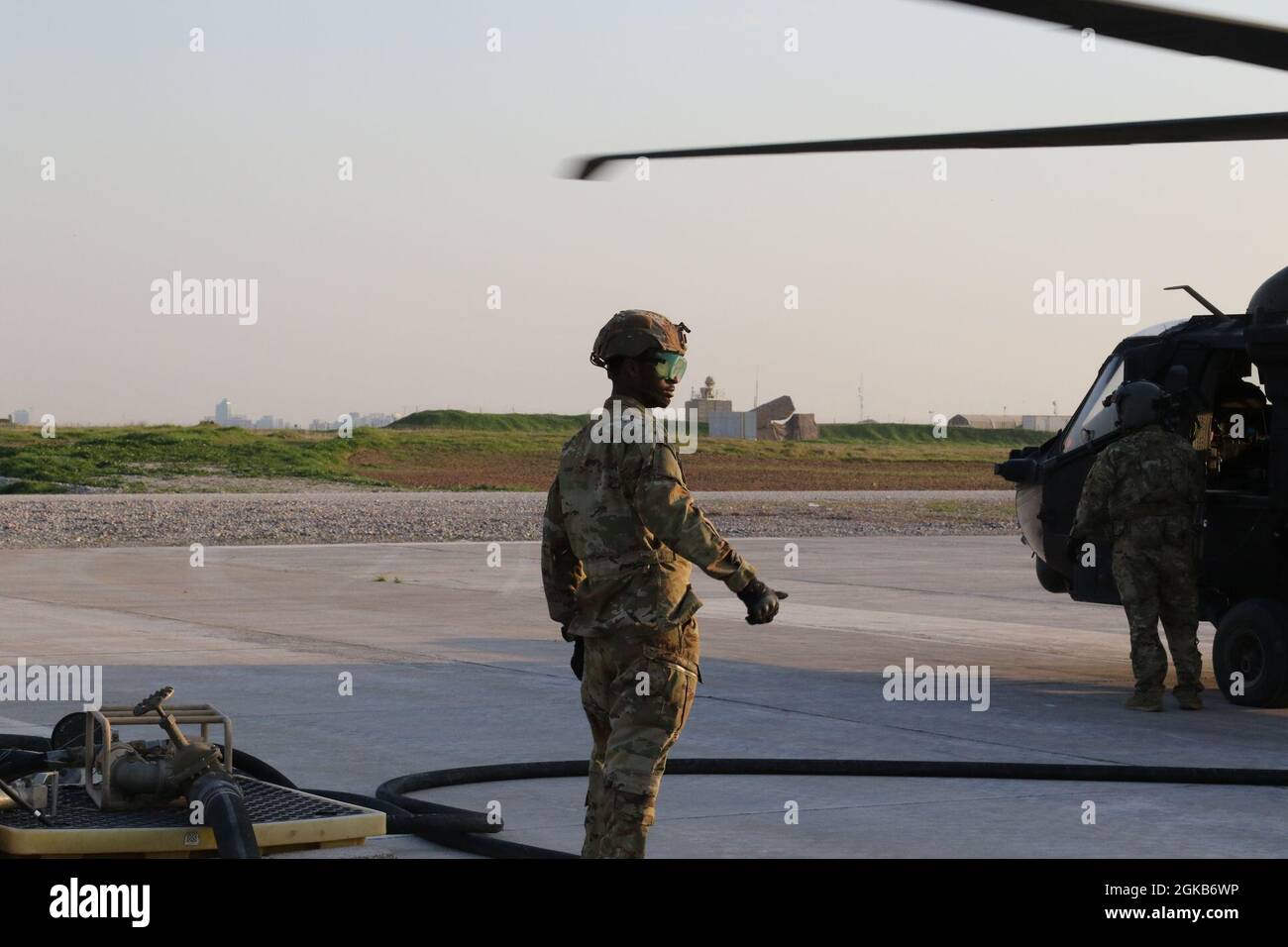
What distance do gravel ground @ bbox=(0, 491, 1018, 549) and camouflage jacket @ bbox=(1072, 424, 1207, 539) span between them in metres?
18.8

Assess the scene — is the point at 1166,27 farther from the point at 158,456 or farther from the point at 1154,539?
the point at 158,456

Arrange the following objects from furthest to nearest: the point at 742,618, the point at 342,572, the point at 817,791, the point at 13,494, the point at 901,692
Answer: the point at 13,494 → the point at 342,572 → the point at 742,618 → the point at 901,692 → the point at 817,791

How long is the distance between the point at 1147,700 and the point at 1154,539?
99 centimetres

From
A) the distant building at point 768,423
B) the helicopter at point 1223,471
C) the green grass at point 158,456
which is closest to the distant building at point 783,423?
the distant building at point 768,423

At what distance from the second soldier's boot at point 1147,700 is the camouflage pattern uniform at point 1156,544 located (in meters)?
0.02

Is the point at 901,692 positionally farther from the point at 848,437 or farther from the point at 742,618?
the point at 848,437

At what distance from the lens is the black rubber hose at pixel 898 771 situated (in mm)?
7957

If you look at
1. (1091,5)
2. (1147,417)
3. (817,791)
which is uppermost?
(1091,5)

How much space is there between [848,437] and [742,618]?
13153cm

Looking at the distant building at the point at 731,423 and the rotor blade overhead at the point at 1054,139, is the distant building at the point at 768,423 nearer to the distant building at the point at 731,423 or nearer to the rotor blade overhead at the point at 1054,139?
the distant building at the point at 731,423

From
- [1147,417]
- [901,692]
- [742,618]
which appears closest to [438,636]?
[742,618]

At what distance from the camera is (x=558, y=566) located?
5.86 m

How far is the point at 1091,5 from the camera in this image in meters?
3.65
